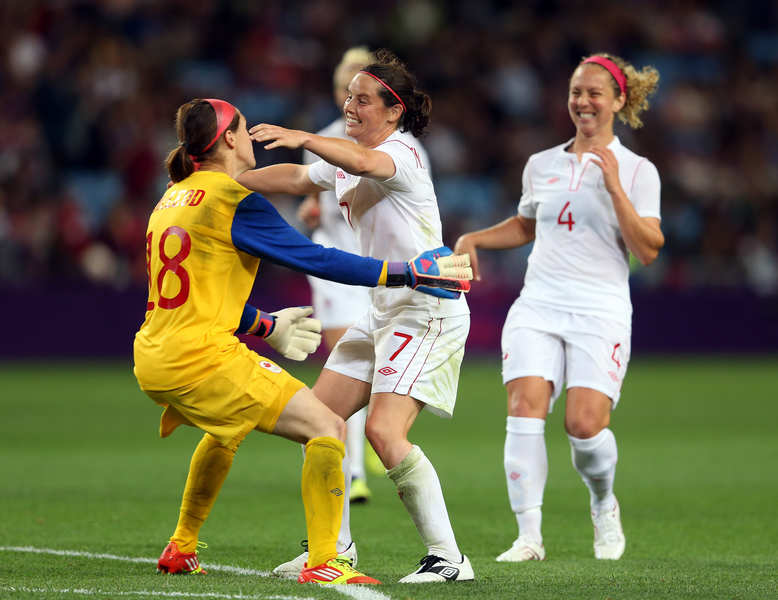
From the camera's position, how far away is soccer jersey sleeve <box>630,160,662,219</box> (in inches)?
209

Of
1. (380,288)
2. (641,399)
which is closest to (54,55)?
(641,399)

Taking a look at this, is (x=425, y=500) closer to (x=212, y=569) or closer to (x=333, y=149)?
(x=212, y=569)

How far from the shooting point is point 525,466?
5258 mm

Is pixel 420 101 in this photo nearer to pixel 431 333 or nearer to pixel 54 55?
pixel 431 333

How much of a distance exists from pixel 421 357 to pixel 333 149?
1009mm

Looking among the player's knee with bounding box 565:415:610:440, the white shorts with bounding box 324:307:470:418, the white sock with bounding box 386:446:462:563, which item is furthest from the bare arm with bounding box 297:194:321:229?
the white sock with bounding box 386:446:462:563

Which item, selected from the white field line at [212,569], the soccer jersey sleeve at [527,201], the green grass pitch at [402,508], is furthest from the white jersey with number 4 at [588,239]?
the white field line at [212,569]

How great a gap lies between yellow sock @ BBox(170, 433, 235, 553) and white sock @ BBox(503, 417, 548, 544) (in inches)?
61.7

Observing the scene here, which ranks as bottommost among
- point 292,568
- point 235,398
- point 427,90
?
point 292,568

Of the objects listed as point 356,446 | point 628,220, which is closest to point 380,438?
point 628,220

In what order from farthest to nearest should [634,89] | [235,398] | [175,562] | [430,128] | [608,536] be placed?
[430,128] < [634,89] < [608,536] < [175,562] < [235,398]

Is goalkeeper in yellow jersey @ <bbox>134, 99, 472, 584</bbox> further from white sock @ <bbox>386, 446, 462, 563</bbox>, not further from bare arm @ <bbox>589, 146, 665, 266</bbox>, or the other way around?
bare arm @ <bbox>589, 146, 665, 266</bbox>

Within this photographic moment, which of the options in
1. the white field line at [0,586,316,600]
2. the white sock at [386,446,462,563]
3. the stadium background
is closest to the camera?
the white field line at [0,586,316,600]

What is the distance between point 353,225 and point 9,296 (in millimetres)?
10633
